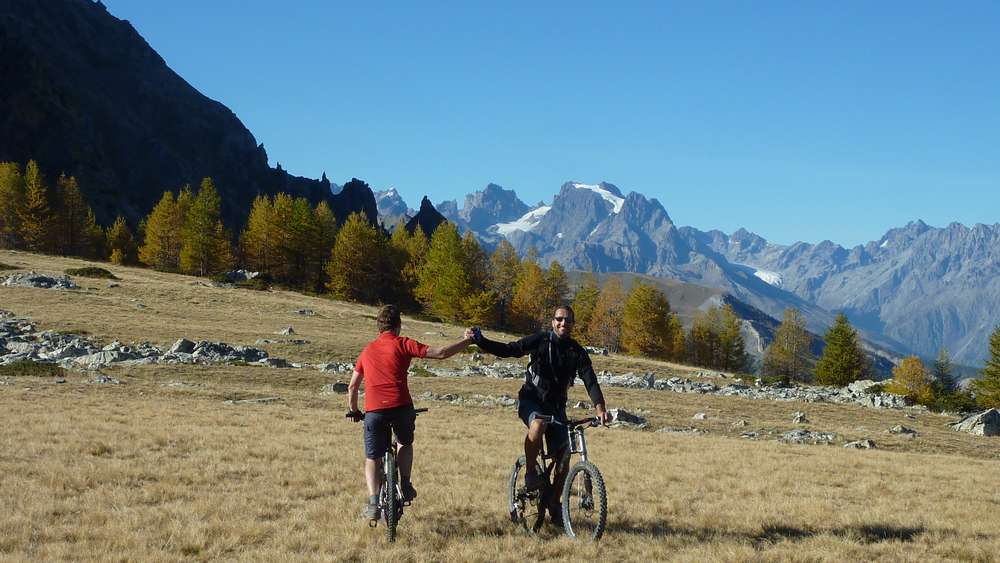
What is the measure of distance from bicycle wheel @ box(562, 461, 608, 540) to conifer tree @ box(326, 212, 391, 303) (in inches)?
2860

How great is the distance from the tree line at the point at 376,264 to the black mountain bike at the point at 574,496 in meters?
64.0

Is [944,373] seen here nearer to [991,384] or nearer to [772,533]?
[991,384]

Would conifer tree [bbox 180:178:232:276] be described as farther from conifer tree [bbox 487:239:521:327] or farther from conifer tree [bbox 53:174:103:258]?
conifer tree [bbox 487:239:521:327]

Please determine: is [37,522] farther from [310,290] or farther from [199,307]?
[310,290]

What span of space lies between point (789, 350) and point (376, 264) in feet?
190

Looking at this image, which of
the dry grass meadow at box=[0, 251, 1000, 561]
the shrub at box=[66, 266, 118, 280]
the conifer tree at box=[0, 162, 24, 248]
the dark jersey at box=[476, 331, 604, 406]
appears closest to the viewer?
the dry grass meadow at box=[0, 251, 1000, 561]

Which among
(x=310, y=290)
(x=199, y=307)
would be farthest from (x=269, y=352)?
(x=310, y=290)

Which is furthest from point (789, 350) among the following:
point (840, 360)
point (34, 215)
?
point (34, 215)

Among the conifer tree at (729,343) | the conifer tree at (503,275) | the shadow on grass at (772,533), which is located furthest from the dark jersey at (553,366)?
the conifer tree at (729,343)

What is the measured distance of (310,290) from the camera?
8500 centimetres

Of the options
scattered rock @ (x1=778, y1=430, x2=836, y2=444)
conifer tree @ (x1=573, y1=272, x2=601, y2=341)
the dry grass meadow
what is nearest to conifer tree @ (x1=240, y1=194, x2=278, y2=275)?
conifer tree @ (x1=573, y1=272, x2=601, y2=341)

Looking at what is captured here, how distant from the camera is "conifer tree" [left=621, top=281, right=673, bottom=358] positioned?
82375mm

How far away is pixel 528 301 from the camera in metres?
85.4

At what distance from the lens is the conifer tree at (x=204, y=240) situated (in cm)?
8031
